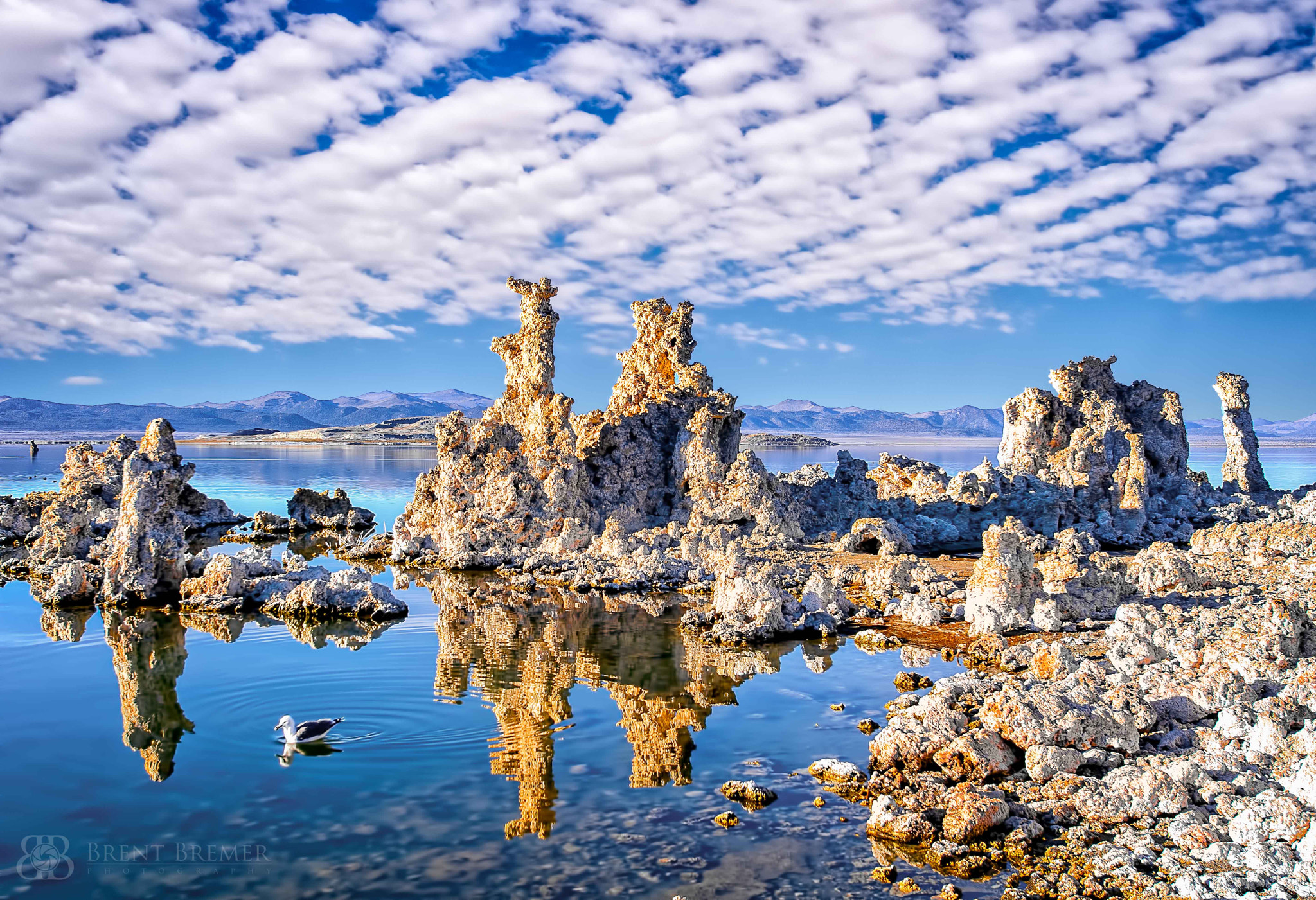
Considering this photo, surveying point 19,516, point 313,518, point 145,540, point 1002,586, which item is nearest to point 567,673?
point 1002,586

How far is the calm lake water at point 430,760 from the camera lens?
8781mm

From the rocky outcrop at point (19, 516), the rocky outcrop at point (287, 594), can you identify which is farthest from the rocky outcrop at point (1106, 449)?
the rocky outcrop at point (19, 516)

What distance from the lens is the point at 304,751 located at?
11.8 metres

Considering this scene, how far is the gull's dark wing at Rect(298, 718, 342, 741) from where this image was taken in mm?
12094

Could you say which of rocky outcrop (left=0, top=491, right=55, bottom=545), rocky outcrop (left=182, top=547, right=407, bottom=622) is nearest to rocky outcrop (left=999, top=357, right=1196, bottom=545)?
rocky outcrop (left=182, top=547, right=407, bottom=622)

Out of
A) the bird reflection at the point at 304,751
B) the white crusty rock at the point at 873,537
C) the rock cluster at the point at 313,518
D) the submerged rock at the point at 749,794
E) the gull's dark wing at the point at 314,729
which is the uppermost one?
the rock cluster at the point at 313,518

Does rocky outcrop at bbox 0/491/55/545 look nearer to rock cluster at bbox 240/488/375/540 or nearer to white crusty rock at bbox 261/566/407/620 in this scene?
rock cluster at bbox 240/488/375/540

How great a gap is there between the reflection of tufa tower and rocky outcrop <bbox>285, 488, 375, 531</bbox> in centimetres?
1865

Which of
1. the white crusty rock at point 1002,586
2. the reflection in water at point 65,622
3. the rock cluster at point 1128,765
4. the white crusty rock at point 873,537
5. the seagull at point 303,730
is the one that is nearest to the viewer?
the rock cluster at point 1128,765

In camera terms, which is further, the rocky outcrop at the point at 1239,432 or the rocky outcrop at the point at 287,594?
the rocky outcrop at the point at 1239,432

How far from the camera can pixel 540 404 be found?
34.6 m

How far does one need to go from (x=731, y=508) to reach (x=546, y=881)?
22165 mm

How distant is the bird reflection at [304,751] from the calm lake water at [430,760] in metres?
0.06

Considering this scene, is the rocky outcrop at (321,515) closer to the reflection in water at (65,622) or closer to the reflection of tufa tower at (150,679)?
the reflection in water at (65,622)
